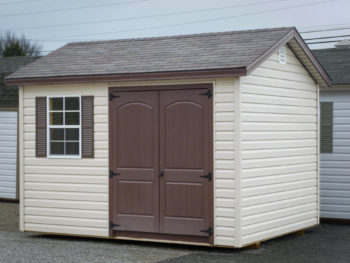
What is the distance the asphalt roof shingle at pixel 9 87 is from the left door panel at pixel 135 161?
22.1 ft

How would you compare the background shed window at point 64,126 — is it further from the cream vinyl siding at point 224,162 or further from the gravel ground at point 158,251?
the cream vinyl siding at point 224,162

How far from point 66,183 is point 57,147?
61 centimetres

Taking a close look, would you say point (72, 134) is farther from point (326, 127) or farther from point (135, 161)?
point (326, 127)

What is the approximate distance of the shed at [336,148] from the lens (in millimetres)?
13391

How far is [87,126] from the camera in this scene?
444 inches

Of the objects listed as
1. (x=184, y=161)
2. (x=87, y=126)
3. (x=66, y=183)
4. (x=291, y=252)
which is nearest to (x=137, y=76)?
(x=87, y=126)

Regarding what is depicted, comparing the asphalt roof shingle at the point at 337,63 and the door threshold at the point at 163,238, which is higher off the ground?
the asphalt roof shingle at the point at 337,63

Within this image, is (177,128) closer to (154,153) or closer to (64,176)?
(154,153)

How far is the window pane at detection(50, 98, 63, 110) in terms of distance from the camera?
1152cm

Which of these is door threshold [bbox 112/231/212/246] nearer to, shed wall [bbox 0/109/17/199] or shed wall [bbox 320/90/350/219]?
shed wall [bbox 320/90/350/219]

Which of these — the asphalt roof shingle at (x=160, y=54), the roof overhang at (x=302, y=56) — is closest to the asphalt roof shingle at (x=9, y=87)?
the asphalt roof shingle at (x=160, y=54)

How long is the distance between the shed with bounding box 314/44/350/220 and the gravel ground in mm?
1362

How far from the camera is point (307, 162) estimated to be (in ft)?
39.8

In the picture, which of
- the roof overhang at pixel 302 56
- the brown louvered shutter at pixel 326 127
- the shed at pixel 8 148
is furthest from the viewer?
the shed at pixel 8 148
